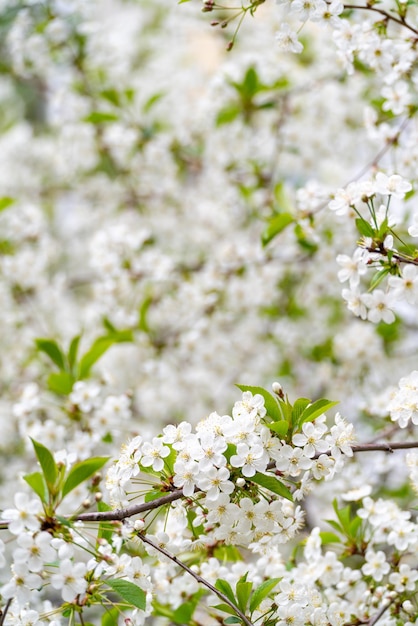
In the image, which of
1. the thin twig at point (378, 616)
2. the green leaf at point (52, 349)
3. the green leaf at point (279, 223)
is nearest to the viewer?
the thin twig at point (378, 616)

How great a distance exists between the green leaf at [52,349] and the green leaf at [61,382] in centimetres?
7

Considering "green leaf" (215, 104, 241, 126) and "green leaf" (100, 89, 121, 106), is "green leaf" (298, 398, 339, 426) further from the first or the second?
"green leaf" (100, 89, 121, 106)

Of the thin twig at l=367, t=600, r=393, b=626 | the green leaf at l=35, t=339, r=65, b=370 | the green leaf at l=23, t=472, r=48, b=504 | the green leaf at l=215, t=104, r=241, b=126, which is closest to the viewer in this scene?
the green leaf at l=23, t=472, r=48, b=504

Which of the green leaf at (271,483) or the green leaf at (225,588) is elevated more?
the green leaf at (271,483)

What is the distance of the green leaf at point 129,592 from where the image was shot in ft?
3.85

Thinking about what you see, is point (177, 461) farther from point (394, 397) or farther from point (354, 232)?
point (354, 232)

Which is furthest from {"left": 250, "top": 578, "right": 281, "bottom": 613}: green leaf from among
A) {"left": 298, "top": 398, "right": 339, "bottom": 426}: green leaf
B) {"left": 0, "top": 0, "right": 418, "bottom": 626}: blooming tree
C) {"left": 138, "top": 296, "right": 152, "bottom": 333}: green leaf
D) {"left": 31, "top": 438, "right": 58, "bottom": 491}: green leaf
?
{"left": 138, "top": 296, "right": 152, "bottom": 333}: green leaf

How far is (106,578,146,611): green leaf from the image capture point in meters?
1.17

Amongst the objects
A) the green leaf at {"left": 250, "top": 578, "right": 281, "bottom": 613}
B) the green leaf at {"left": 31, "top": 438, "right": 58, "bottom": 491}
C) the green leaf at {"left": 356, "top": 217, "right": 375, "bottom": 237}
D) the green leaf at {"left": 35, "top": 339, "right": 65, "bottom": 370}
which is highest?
the green leaf at {"left": 356, "top": 217, "right": 375, "bottom": 237}

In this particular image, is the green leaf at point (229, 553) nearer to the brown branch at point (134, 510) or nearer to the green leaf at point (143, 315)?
the brown branch at point (134, 510)

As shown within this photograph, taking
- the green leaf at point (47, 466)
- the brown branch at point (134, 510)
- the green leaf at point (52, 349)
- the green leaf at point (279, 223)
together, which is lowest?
the green leaf at point (52, 349)

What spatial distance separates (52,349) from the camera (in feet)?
6.86

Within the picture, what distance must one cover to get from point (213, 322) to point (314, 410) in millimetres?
1743

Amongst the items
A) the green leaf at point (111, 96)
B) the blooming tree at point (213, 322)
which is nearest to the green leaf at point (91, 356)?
the blooming tree at point (213, 322)
